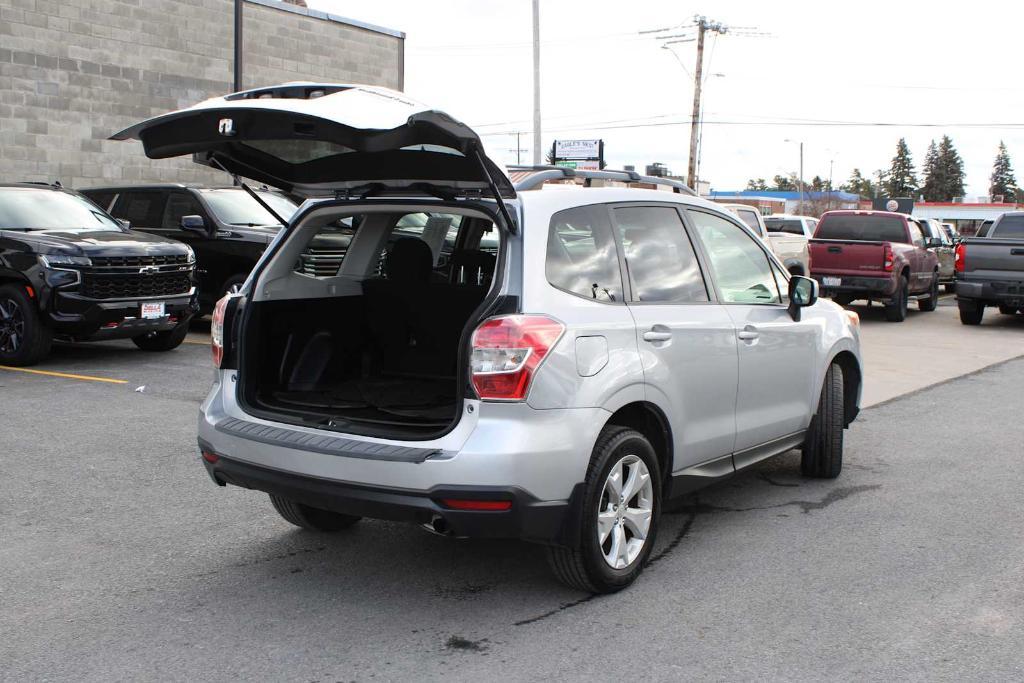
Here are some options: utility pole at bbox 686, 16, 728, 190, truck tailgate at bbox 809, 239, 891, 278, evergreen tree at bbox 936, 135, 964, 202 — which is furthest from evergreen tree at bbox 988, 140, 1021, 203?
truck tailgate at bbox 809, 239, 891, 278

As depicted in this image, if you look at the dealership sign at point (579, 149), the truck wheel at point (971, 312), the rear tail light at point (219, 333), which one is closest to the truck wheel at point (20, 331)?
the rear tail light at point (219, 333)

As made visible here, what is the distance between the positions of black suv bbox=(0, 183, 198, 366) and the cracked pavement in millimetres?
3942

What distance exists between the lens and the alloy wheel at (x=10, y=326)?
10.9 m

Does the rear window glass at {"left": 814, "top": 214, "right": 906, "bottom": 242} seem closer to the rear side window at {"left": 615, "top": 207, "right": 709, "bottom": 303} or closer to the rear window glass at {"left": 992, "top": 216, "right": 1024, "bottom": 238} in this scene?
the rear window glass at {"left": 992, "top": 216, "right": 1024, "bottom": 238}

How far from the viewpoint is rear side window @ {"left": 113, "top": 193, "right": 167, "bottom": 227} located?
555 inches

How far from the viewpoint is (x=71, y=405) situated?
345 inches

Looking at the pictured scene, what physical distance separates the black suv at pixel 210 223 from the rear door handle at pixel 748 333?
8486 mm

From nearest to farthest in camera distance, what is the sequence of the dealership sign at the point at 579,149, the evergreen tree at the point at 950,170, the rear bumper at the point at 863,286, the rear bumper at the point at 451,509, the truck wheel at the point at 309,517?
the rear bumper at the point at 451,509, the truck wheel at the point at 309,517, the rear bumper at the point at 863,286, the dealership sign at the point at 579,149, the evergreen tree at the point at 950,170

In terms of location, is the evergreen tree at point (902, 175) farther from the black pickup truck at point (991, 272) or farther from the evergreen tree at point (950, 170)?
the black pickup truck at point (991, 272)

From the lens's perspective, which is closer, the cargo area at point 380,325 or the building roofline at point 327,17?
the cargo area at point 380,325

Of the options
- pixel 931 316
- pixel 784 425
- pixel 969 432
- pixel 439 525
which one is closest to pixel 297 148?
pixel 439 525

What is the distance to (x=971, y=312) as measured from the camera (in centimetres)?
→ 1842

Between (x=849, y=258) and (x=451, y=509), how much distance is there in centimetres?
1589

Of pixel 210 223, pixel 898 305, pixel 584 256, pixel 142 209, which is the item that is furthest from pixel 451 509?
pixel 898 305
